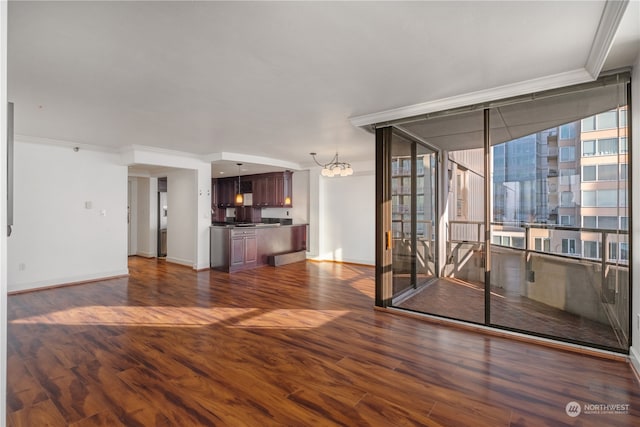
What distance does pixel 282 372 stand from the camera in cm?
255

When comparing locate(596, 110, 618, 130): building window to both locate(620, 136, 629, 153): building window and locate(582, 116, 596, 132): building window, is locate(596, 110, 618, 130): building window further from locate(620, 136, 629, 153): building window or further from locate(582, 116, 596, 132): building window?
locate(620, 136, 629, 153): building window

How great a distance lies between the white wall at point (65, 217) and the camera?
508 centimetres

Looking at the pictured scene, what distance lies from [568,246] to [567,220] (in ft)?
0.82

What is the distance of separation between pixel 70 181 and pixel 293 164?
15.0ft

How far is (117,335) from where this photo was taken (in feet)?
10.8

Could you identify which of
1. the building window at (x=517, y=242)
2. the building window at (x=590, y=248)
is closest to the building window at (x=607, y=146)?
the building window at (x=590, y=248)

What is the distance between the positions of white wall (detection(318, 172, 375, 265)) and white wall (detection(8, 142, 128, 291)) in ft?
14.7

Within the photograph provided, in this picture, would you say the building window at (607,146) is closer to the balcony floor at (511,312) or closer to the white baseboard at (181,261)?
the balcony floor at (511,312)

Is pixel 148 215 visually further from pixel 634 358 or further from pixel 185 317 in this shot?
pixel 634 358

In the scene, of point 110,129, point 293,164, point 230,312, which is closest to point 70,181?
point 110,129

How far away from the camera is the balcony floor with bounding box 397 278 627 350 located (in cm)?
296

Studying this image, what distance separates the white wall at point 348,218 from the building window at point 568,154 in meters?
4.51

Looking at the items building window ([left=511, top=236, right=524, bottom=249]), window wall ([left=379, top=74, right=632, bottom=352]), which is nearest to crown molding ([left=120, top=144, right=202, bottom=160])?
window wall ([left=379, top=74, right=632, bottom=352])

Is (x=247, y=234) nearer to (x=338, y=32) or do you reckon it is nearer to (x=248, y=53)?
(x=248, y=53)
